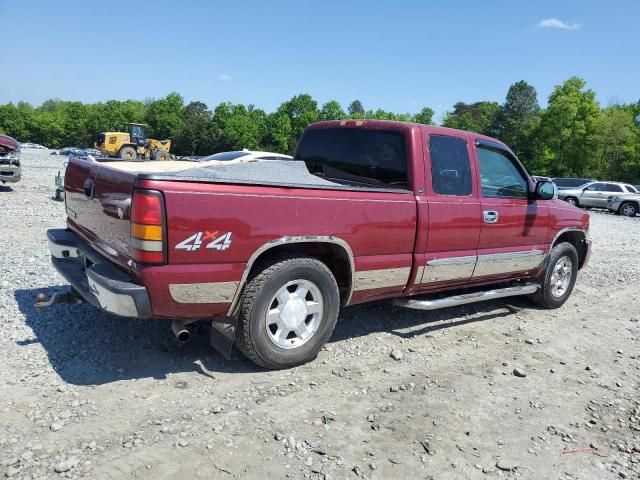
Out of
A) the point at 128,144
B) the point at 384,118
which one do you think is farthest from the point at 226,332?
the point at 384,118

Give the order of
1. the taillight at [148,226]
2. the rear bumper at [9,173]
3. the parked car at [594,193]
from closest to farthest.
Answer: the taillight at [148,226], the rear bumper at [9,173], the parked car at [594,193]

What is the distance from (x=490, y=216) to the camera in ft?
16.6

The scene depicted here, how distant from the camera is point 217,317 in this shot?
365 cm

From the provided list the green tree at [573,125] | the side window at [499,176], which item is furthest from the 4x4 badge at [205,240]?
the green tree at [573,125]

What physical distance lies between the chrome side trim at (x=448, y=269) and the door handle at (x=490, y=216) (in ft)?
1.26

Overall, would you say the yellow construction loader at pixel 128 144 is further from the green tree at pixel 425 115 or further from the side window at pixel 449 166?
the green tree at pixel 425 115

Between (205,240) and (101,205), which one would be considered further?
(101,205)

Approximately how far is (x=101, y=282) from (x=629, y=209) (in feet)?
86.5

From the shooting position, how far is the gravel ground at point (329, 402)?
283 cm

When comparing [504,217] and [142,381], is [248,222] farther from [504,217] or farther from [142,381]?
[504,217]

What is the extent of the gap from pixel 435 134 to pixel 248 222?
2.17 meters

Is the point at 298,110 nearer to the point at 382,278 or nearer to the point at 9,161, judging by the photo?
the point at 9,161

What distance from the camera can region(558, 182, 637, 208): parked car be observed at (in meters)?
25.0

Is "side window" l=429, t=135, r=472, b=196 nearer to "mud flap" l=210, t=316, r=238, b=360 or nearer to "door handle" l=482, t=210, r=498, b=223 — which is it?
"door handle" l=482, t=210, r=498, b=223
